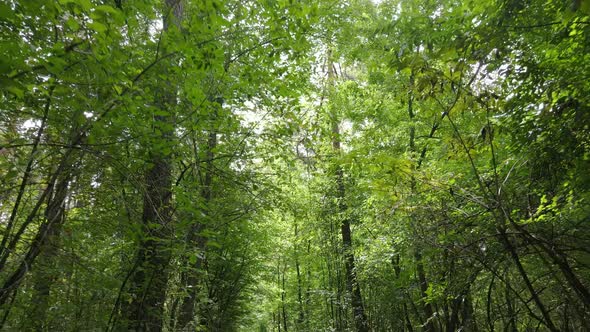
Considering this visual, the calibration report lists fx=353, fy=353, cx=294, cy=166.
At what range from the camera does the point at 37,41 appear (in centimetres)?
250

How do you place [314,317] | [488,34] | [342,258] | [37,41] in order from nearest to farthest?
[37,41]
[488,34]
[342,258]
[314,317]

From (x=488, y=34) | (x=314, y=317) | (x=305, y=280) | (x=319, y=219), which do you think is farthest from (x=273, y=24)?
(x=305, y=280)

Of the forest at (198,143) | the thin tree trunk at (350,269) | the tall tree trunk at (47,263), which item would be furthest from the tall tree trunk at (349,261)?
the tall tree trunk at (47,263)

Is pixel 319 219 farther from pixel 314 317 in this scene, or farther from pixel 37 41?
pixel 37 41

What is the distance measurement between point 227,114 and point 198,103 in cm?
101

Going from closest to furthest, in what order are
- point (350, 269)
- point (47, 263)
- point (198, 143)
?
point (47, 263), point (198, 143), point (350, 269)

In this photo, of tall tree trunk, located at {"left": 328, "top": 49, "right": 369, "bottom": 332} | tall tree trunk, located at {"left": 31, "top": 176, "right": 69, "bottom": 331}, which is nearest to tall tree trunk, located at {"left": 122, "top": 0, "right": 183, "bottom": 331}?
tall tree trunk, located at {"left": 31, "top": 176, "right": 69, "bottom": 331}

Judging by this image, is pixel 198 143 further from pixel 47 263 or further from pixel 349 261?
pixel 349 261

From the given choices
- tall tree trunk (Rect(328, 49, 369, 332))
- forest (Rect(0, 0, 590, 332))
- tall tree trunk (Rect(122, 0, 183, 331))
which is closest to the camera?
forest (Rect(0, 0, 590, 332))

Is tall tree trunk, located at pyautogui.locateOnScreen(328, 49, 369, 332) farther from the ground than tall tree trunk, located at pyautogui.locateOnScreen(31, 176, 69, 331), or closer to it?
farther from the ground

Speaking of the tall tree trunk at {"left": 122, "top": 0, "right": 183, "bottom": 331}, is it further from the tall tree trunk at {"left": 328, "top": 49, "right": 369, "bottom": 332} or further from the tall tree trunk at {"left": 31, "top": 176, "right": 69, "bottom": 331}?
the tall tree trunk at {"left": 328, "top": 49, "right": 369, "bottom": 332}

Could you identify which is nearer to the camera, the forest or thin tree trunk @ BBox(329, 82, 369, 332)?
the forest

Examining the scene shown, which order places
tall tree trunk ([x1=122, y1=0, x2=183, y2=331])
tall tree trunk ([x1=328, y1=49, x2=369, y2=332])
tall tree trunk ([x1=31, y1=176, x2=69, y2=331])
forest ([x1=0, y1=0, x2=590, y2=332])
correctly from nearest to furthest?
forest ([x1=0, y1=0, x2=590, y2=332]) < tall tree trunk ([x1=31, y1=176, x2=69, y2=331]) < tall tree trunk ([x1=122, y1=0, x2=183, y2=331]) < tall tree trunk ([x1=328, y1=49, x2=369, y2=332])

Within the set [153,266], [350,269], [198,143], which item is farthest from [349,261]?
[153,266]
